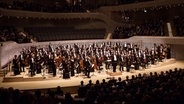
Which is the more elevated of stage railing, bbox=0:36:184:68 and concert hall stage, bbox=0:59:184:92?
stage railing, bbox=0:36:184:68

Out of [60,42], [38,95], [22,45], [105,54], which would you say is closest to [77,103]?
[38,95]

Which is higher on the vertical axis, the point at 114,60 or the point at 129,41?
the point at 129,41

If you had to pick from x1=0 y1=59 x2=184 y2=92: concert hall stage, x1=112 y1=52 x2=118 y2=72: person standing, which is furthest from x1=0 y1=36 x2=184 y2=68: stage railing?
x1=112 y1=52 x2=118 y2=72: person standing

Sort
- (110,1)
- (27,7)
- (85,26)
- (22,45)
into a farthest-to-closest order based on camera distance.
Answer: (110,1) < (85,26) < (27,7) < (22,45)

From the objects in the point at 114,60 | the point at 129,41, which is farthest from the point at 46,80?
the point at 129,41

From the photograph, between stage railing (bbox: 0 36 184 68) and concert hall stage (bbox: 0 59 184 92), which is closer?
concert hall stage (bbox: 0 59 184 92)

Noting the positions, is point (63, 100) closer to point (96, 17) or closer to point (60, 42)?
point (60, 42)

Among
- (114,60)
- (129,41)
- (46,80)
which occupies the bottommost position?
(46,80)

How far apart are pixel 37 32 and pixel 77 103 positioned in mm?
22854

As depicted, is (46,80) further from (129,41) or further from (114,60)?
(129,41)

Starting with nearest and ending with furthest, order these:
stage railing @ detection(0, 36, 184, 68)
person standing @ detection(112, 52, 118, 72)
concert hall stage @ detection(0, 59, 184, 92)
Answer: concert hall stage @ detection(0, 59, 184, 92), person standing @ detection(112, 52, 118, 72), stage railing @ detection(0, 36, 184, 68)

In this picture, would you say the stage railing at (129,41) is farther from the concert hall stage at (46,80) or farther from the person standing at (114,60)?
the person standing at (114,60)

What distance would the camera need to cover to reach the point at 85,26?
116 ft

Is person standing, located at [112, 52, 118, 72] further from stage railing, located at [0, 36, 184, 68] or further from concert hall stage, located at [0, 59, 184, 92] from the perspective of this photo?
stage railing, located at [0, 36, 184, 68]
